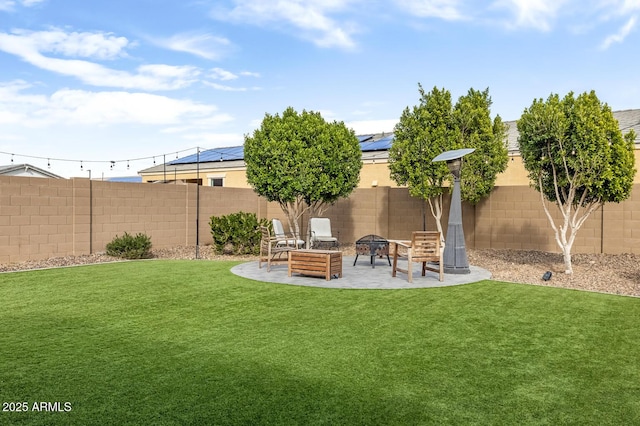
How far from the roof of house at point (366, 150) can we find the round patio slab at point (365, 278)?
6121 millimetres

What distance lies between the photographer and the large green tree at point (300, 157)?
487 inches

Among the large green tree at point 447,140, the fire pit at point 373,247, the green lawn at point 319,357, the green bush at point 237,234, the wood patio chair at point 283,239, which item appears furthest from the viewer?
the green bush at point 237,234

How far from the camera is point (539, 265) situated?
1073 cm

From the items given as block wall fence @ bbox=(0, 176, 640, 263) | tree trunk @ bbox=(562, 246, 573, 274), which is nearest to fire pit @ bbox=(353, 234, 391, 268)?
tree trunk @ bbox=(562, 246, 573, 274)

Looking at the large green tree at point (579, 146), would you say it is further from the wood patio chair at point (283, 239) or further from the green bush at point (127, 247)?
the green bush at point (127, 247)

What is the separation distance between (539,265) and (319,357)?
795 cm

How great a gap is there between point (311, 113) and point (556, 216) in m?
6.82

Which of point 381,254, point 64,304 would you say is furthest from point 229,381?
point 381,254

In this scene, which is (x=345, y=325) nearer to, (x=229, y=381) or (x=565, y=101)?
(x=229, y=381)

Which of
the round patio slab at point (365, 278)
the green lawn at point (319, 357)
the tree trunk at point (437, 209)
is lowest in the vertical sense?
the green lawn at point (319, 357)

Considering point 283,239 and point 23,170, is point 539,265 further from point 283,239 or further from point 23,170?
A: point 23,170

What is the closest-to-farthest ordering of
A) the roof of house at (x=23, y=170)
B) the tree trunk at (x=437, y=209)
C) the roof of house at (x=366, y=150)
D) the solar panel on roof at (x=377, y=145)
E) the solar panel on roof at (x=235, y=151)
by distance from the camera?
the tree trunk at (x=437, y=209) < the roof of house at (x=366, y=150) < the roof of house at (x=23, y=170) < the solar panel on roof at (x=377, y=145) < the solar panel on roof at (x=235, y=151)

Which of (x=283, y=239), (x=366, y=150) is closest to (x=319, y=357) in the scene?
(x=283, y=239)

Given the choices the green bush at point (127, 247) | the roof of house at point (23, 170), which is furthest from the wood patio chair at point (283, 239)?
the roof of house at point (23, 170)
